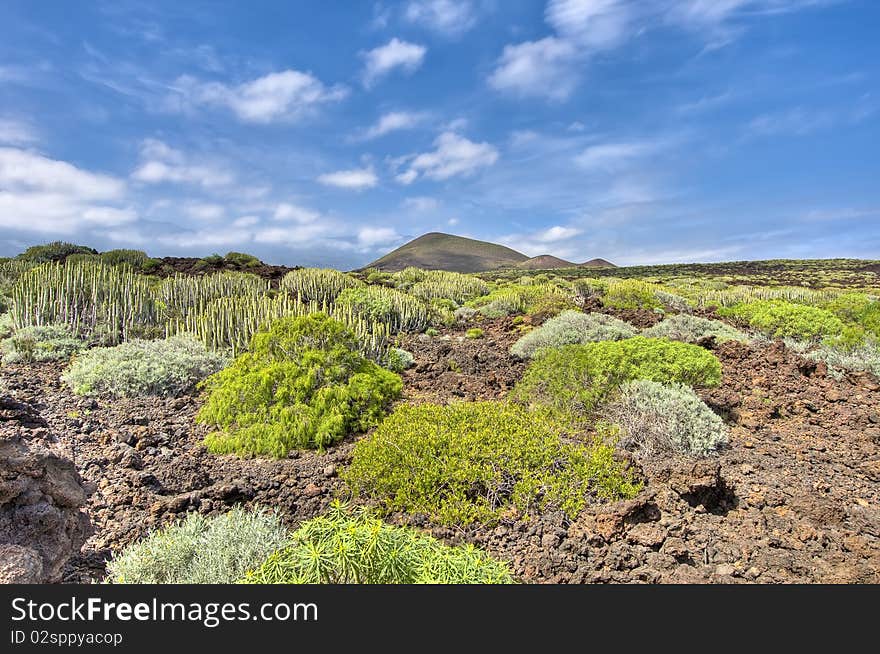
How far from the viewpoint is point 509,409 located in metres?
4.77

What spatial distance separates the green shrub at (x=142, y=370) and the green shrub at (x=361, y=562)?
19.4 ft

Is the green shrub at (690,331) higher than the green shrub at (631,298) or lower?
lower

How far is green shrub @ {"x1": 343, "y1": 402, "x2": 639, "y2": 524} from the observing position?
3611 millimetres

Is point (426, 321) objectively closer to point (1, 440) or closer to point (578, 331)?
point (578, 331)

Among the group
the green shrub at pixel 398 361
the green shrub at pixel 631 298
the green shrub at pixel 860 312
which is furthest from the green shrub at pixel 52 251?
the green shrub at pixel 860 312

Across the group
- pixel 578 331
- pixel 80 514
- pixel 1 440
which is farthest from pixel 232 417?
pixel 578 331

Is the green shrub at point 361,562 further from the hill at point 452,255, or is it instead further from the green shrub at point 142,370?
the hill at point 452,255

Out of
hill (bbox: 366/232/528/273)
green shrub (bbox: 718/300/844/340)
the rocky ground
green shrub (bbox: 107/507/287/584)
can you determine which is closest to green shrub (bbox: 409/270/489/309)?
green shrub (bbox: 718/300/844/340)

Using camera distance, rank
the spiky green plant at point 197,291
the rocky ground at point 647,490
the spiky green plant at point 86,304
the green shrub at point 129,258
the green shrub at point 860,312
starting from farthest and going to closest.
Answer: the green shrub at point 129,258 < the spiky green plant at point 197,291 < the green shrub at point 860,312 < the spiky green plant at point 86,304 < the rocky ground at point 647,490

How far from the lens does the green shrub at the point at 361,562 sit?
6.52ft

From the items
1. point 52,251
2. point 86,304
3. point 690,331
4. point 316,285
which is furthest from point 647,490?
point 52,251

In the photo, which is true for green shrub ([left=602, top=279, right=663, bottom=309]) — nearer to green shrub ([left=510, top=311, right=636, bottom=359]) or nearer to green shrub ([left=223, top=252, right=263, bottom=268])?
green shrub ([left=510, top=311, right=636, bottom=359])

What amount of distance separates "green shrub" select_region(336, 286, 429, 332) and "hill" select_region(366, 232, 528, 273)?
307 ft

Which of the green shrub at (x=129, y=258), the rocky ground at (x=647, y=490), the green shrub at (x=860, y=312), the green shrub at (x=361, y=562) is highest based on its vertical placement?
the green shrub at (x=129, y=258)
